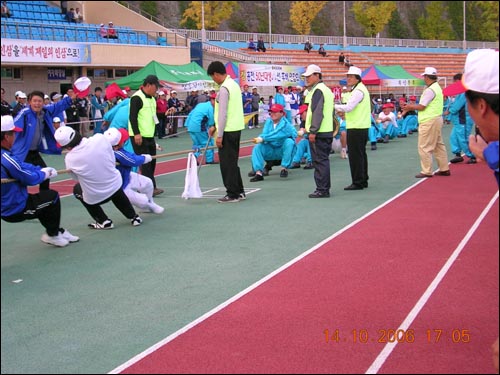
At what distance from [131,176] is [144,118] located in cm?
180

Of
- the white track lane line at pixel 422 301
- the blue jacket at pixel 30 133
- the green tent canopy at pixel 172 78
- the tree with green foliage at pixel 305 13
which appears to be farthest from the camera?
the tree with green foliage at pixel 305 13

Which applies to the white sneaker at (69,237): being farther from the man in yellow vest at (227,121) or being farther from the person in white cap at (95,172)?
the man in yellow vest at (227,121)

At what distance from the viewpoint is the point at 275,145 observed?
1337 cm

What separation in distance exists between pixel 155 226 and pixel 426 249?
3.48 meters

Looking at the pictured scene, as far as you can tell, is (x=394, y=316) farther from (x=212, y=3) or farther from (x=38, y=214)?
(x=212, y=3)

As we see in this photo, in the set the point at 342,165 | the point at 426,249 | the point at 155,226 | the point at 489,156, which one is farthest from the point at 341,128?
the point at 489,156

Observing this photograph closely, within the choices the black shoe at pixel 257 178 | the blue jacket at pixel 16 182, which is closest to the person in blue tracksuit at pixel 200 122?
the black shoe at pixel 257 178

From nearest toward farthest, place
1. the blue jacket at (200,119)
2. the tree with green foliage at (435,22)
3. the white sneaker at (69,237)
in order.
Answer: the white sneaker at (69,237) < the blue jacket at (200,119) < the tree with green foliage at (435,22)

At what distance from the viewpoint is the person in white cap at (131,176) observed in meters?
8.82

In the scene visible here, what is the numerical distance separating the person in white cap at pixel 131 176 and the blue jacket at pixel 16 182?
1869 mm

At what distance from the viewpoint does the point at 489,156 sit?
2.41m

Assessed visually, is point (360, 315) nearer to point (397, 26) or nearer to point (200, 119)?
point (200, 119)

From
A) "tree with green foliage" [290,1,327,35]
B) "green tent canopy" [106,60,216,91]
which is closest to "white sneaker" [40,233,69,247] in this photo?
"green tent canopy" [106,60,216,91]

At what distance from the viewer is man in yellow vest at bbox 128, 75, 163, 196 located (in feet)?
35.1
